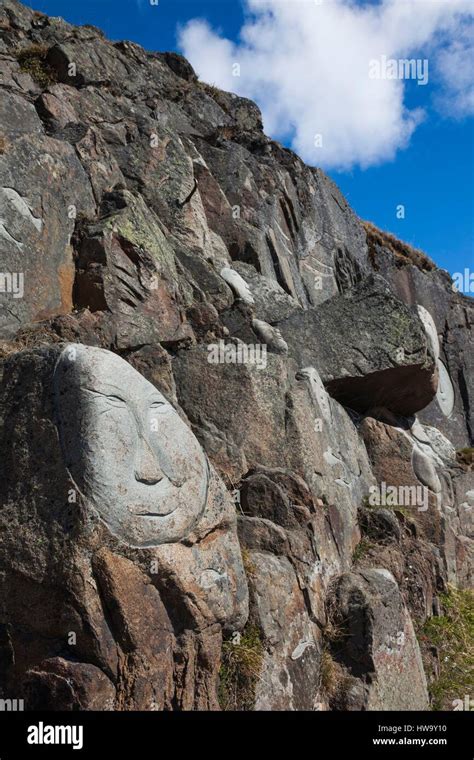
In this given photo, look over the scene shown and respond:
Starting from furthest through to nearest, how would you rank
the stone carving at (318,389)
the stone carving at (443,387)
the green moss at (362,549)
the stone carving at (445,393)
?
the stone carving at (445,393) → the stone carving at (443,387) → the stone carving at (318,389) → the green moss at (362,549)

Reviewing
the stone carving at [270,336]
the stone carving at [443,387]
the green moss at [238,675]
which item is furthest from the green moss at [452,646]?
the stone carving at [443,387]

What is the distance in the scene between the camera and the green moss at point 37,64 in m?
14.5

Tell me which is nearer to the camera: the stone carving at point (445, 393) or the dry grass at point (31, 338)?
the dry grass at point (31, 338)

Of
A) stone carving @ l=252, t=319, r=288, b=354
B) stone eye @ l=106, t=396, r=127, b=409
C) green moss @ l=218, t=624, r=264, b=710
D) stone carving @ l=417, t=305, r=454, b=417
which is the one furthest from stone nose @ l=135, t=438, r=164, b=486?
stone carving @ l=417, t=305, r=454, b=417

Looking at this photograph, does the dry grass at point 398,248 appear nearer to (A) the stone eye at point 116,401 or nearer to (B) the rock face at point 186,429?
(B) the rock face at point 186,429

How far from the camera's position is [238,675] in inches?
259

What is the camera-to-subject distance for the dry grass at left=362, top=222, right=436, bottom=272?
24.4m

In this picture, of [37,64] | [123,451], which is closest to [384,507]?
[123,451]

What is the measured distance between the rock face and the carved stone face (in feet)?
0.06

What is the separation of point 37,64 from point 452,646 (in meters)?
12.8

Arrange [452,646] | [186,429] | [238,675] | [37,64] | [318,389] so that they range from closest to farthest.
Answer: [238,675] < [186,429] < [452,646] < [318,389] < [37,64]

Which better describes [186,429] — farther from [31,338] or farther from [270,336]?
[270,336]

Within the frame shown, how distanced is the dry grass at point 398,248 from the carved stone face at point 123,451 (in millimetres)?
18528

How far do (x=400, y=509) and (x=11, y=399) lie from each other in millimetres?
7518
